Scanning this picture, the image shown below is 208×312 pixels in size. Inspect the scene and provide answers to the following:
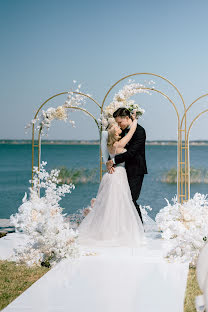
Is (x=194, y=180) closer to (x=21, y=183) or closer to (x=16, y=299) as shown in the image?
(x=21, y=183)

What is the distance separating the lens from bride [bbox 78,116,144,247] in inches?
224

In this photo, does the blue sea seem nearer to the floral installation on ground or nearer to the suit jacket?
the floral installation on ground

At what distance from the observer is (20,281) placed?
4504 mm

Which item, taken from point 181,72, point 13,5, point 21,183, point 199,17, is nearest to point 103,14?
point 199,17

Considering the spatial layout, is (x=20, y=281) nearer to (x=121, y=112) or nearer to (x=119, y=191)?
(x=119, y=191)

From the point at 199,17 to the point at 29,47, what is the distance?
10474 millimetres

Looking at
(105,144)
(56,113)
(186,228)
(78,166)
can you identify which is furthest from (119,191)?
(78,166)

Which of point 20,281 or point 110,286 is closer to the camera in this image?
point 110,286

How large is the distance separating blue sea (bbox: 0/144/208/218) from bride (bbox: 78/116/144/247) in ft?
52.2

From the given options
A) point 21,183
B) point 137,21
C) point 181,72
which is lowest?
point 21,183

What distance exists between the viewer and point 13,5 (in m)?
25.7

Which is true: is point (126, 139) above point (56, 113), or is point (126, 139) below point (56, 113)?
below

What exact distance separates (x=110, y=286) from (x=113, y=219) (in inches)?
64.9

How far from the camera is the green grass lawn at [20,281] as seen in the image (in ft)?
12.8
